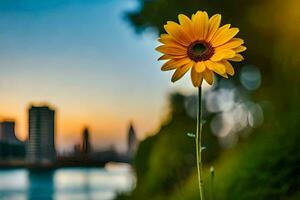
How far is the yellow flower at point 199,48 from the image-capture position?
0.66 m

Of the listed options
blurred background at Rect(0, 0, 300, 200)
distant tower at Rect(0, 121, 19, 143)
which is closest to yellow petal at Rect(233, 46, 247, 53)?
blurred background at Rect(0, 0, 300, 200)

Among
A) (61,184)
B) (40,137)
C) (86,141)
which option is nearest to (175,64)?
(40,137)

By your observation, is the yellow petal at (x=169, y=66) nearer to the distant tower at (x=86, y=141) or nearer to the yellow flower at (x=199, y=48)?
the yellow flower at (x=199, y=48)

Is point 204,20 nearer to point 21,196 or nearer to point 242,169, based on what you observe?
point 242,169

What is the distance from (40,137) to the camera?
212cm

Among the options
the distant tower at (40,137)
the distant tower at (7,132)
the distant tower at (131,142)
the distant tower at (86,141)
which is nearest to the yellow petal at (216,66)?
the distant tower at (40,137)

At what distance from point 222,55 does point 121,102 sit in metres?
1.84

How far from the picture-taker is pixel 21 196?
2.42 metres

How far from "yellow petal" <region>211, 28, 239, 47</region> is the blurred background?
1232 mm

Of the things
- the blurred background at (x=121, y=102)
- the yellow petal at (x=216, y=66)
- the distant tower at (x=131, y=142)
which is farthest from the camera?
the distant tower at (x=131, y=142)

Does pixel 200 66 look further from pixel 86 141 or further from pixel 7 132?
pixel 86 141

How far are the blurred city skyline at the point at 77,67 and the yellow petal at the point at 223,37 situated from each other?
1546mm

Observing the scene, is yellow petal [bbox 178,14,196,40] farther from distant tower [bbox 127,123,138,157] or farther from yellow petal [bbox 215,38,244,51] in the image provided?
distant tower [bbox 127,123,138,157]

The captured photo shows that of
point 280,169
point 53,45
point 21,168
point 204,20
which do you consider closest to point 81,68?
point 53,45
